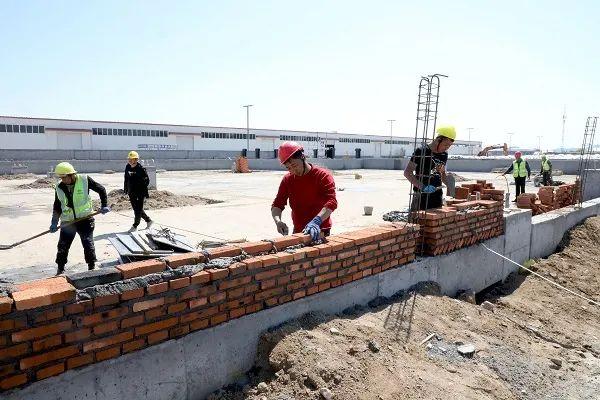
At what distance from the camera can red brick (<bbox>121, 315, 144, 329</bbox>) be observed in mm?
2568

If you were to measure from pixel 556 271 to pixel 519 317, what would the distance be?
233 centimetres

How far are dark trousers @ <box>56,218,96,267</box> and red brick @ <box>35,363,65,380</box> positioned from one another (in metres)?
2.99

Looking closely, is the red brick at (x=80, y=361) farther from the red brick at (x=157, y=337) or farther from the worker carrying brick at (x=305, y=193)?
the worker carrying brick at (x=305, y=193)

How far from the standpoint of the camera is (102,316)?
248 cm

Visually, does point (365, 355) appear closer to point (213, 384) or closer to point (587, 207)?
point (213, 384)

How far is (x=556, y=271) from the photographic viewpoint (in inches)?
272

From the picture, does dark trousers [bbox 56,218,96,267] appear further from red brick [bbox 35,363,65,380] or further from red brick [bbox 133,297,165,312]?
red brick [bbox 35,363,65,380]

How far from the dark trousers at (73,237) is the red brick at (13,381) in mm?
3041

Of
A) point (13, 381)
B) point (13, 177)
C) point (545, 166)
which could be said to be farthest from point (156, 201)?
point (13, 177)

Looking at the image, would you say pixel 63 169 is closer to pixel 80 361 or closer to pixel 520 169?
pixel 80 361

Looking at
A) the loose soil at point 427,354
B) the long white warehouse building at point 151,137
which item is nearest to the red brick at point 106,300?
the loose soil at point 427,354

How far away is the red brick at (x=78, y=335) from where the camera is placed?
2.36m

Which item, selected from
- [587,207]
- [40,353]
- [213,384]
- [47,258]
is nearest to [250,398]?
[213,384]

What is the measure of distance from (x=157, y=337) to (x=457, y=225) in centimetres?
373
